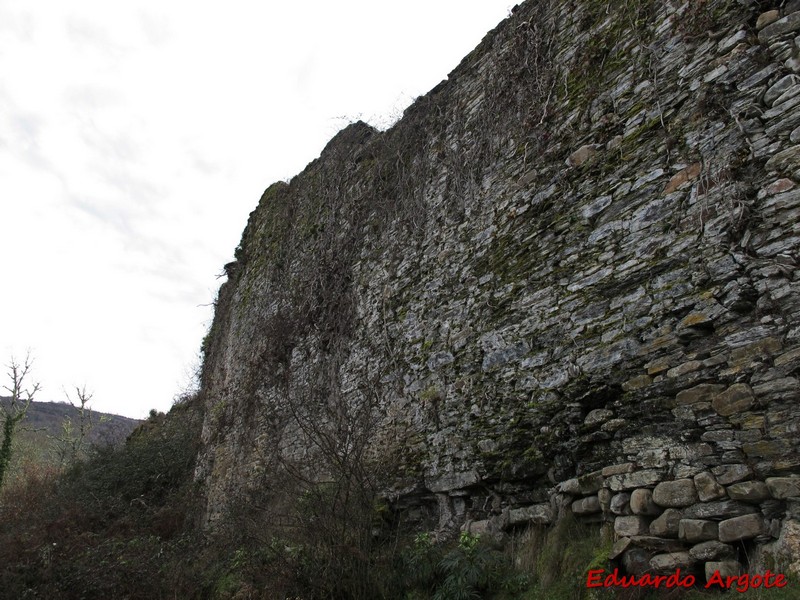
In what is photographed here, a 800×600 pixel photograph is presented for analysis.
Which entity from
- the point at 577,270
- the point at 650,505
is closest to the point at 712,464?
the point at 650,505

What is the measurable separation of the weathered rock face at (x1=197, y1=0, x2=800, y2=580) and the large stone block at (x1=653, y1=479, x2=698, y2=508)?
0.04ft

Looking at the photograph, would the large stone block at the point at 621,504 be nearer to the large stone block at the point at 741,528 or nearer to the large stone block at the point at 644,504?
the large stone block at the point at 644,504

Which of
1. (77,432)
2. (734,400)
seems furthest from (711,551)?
(77,432)

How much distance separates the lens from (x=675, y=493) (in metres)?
3.67

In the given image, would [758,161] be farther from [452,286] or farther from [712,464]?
[452,286]

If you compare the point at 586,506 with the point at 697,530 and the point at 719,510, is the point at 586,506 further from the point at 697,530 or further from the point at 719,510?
the point at 719,510

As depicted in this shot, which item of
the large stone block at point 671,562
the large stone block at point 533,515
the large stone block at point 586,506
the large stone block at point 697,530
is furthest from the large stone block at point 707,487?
the large stone block at point 533,515

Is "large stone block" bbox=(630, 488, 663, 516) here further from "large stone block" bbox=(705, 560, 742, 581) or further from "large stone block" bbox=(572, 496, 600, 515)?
"large stone block" bbox=(705, 560, 742, 581)

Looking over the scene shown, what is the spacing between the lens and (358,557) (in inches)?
197

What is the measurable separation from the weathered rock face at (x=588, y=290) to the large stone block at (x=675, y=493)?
11 mm

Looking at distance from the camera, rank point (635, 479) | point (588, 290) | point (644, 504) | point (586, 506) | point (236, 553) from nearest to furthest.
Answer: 1. point (644, 504)
2. point (635, 479)
3. point (586, 506)
4. point (588, 290)
5. point (236, 553)

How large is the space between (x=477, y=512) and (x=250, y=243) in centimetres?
1053

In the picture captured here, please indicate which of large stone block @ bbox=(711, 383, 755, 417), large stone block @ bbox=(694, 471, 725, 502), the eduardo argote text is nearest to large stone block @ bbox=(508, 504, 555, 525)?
the eduardo argote text

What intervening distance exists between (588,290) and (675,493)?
1843 millimetres
